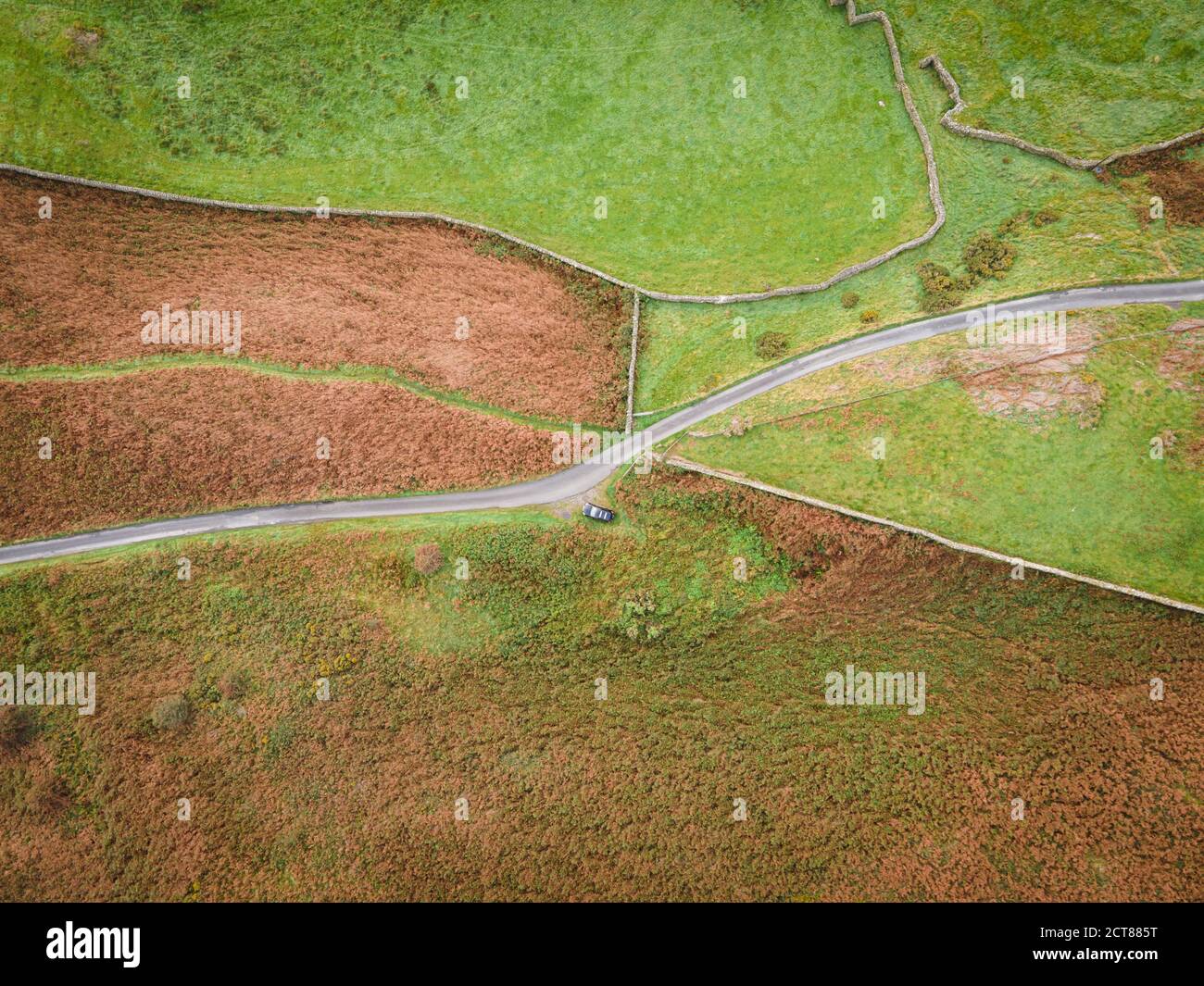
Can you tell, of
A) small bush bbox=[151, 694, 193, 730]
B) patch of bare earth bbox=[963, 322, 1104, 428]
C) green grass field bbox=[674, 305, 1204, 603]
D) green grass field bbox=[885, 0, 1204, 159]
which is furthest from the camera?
green grass field bbox=[885, 0, 1204, 159]

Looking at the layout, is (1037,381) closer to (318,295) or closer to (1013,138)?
(1013,138)

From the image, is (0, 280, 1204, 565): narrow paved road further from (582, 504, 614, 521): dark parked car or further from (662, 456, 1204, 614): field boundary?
(662, 456, 1204, 614): field boundary

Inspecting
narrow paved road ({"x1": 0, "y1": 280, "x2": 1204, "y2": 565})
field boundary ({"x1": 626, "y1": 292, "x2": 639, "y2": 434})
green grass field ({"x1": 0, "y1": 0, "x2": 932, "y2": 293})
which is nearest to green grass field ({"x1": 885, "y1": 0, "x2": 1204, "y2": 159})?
green grass field ({"x1": 0, "y1": 0, "x2": 932, "y2": 293})

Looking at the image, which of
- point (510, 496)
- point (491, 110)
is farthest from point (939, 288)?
point (491, 110)

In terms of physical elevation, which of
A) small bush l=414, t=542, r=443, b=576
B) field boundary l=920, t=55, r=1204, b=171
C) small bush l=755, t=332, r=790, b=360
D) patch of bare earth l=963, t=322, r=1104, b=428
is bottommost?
small bush l=414, t=542, r=443, b=576

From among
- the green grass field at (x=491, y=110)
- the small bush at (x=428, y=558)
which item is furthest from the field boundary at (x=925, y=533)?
the small bush at (x=428, y=558)

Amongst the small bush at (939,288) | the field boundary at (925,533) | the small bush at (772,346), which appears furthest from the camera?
the small bush at (772,346)

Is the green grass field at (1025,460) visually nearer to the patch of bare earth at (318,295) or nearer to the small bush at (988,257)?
the small bush at (988,257)
